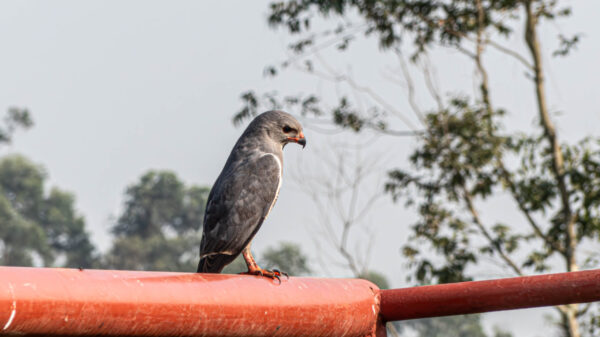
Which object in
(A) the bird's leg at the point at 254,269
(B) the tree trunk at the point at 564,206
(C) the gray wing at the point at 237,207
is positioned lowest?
(A) the bird's leg at the point at 254,269

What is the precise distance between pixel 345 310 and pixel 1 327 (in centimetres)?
95

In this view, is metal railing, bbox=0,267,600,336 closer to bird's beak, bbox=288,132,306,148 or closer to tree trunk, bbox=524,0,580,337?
bird's beak, bbox=288,132,306,148

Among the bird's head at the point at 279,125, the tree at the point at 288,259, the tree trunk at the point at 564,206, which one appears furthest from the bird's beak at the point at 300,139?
the tree at the point at 288,259

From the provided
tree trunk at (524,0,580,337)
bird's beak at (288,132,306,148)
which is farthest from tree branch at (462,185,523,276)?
bird's beak at (288,132,306,148)

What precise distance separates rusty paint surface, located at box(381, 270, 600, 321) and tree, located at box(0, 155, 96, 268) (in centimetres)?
7972

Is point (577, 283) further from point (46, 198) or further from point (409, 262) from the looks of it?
point (46, 198)

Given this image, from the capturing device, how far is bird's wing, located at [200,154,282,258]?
13.8ft

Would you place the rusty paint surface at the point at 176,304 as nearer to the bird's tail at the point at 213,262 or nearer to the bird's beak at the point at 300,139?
the bird's tail at the point at 213,262

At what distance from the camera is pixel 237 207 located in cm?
427

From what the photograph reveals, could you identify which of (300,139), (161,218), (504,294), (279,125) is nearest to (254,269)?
(504,294)

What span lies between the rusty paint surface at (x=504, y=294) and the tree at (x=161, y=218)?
283 ft

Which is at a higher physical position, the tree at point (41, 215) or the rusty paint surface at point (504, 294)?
the tree at point (41, 215)

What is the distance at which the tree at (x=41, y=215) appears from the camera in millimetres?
79312

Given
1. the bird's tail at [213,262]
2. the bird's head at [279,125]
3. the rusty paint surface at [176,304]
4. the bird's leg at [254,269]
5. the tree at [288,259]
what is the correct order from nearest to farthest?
the rusty paint surface at [176,304] → the bird's leg at [254,269] → the bird's tail at [213,262] → the bird's head at [279,125] → the tree at [288,259]
